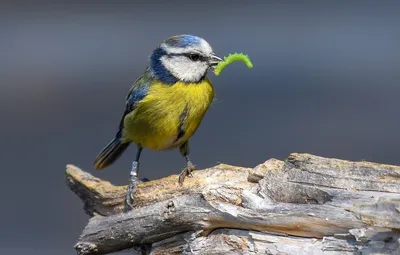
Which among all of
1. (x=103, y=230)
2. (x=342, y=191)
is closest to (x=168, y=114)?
(x=103, y=230)

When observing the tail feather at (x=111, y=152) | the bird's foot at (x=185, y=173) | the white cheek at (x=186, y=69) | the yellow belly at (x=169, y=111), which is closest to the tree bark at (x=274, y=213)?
the bird's foot at (x=185, y=173)

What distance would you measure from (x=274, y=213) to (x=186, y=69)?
1.00m

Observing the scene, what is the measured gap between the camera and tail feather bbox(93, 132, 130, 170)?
3.24 metres

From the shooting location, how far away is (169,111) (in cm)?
293

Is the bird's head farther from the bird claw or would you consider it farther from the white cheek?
the bird claw

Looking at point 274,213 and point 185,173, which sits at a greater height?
point 185,173

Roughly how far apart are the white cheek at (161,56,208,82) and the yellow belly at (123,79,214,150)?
3 cm

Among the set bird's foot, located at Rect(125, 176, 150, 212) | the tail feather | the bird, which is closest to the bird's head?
the bird

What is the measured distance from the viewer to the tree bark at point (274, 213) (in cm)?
→ 205

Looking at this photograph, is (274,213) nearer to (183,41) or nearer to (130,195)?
(130,195)

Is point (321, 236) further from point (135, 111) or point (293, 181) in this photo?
point (135, 111)

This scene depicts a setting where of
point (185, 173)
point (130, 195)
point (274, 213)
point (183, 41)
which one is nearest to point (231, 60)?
point (183, 41)

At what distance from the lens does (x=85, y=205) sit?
2.88 m

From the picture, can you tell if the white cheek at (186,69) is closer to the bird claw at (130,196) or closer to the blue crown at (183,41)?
the blue crown at (183,41)
